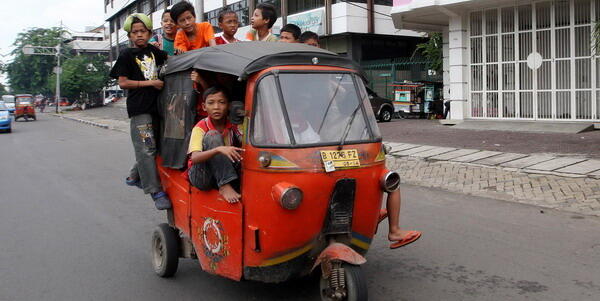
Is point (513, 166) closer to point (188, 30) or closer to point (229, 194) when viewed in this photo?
point (188, 30)

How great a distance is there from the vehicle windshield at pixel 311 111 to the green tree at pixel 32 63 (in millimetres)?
66344

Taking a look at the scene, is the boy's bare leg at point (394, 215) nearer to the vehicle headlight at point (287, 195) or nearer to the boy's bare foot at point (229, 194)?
the vehicle headlight at point (287, 195)

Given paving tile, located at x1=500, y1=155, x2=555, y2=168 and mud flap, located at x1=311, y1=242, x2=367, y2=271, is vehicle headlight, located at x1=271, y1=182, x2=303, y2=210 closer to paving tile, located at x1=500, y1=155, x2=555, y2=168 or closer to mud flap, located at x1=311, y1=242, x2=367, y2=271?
mud flap, located at x1=311, y1=242, x2=367, y2=271

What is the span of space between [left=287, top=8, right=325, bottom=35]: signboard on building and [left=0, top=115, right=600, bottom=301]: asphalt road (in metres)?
20.7

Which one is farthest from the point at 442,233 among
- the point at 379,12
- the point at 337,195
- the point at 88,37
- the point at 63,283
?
the point at 88,37

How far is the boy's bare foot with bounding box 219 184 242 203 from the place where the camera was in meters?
A: 3.65

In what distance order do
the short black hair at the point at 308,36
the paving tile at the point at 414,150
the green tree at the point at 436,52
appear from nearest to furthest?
the short black hair at the point at 308,36
the paving tile at the point at 414,150
the green tree at the point at 436,52

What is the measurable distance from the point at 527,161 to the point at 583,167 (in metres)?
0.99

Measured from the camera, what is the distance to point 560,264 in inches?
190

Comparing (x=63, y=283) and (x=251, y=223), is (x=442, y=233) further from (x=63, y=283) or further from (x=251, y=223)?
(x=63, y=283)

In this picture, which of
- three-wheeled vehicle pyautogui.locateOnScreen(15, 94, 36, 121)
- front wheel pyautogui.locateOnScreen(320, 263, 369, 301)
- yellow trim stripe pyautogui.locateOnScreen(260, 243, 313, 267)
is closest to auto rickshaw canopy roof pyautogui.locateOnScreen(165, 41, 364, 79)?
yellow trim stripe pyautogui.locateOnScreen(260, 243, 313, 267)

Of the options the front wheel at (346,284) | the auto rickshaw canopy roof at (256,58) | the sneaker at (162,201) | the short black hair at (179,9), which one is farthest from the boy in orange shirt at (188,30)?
the front wheel at (346,284)

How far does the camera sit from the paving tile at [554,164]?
29.1 ft

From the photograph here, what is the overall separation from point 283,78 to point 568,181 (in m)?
6.03
